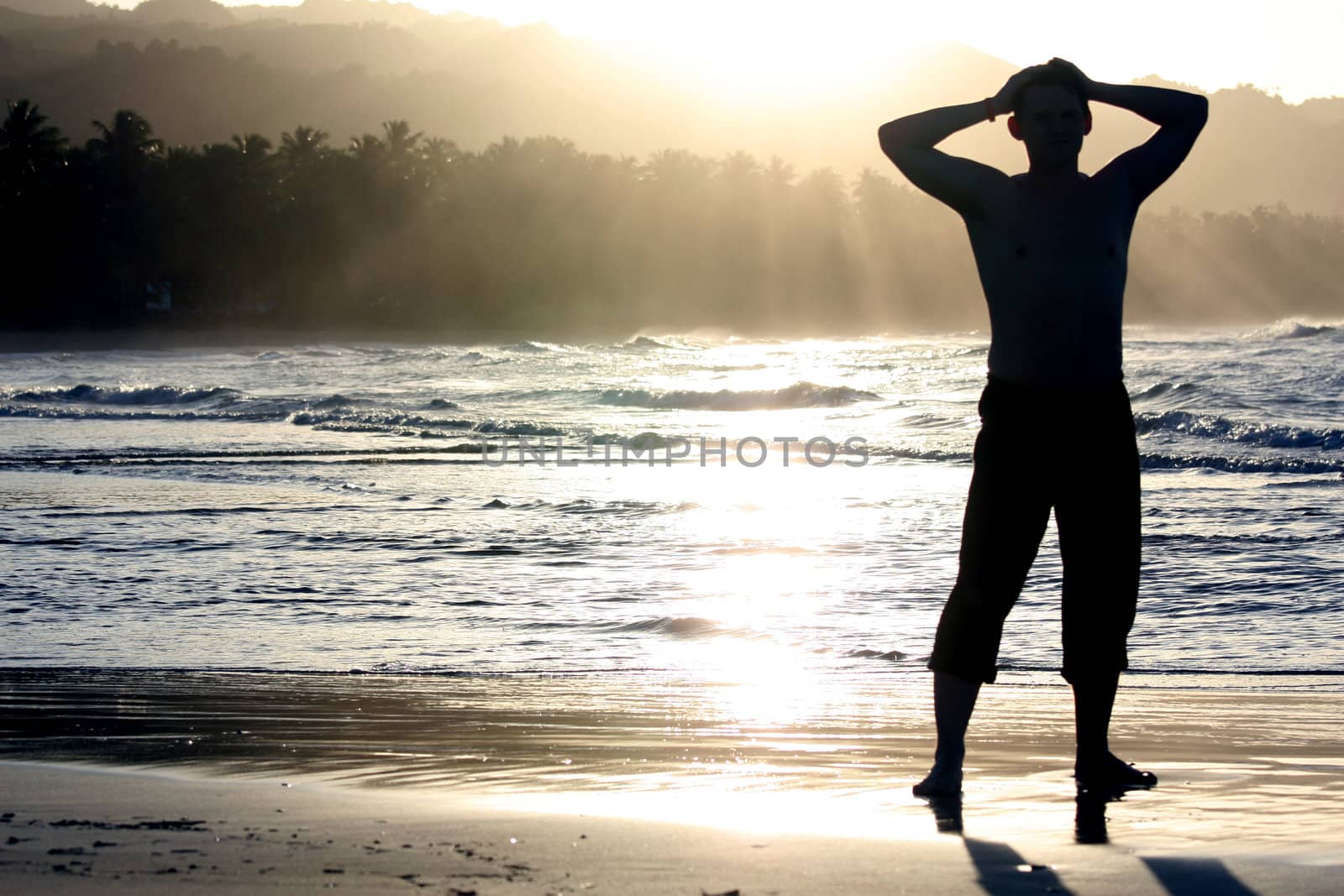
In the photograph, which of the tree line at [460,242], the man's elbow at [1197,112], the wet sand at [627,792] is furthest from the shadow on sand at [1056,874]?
the tree line at [460,242]

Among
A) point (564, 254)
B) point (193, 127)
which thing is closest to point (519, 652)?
point (564, 254)

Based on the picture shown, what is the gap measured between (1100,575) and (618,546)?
177 inches

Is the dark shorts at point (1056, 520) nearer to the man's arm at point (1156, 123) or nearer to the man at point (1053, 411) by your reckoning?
the man at point (1053, 411)

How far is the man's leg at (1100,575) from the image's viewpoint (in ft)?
9.17

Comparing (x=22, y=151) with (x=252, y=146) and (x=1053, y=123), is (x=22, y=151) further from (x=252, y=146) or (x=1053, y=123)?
(x=1053, y=123)

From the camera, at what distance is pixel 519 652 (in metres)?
4.68

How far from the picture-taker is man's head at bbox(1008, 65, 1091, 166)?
2.80 meters

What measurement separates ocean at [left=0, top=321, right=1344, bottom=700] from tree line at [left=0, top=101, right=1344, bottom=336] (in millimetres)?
55974

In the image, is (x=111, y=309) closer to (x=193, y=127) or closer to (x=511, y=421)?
Result: (x=511, y=421)

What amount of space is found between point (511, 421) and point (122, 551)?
11068 mm

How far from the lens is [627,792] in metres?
2.77

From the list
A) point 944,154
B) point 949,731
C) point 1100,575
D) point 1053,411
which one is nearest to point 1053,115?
point 944,154

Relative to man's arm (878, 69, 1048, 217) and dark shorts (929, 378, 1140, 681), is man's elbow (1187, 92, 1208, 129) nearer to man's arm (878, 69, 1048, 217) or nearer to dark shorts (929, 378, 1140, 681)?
man's arm (878, 69, 1048, 217)

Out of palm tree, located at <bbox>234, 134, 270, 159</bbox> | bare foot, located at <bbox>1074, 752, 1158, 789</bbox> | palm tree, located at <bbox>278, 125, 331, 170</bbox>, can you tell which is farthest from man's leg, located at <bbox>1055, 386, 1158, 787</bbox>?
palm tree, located at <bbox>278, 125, 331, 170</bbox>
